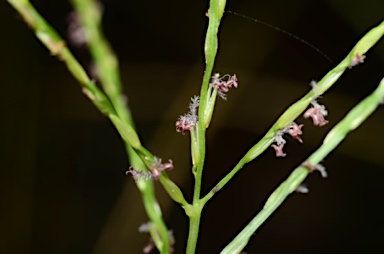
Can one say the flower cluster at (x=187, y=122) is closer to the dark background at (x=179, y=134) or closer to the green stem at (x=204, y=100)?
the green stem at (x=204, y=100)

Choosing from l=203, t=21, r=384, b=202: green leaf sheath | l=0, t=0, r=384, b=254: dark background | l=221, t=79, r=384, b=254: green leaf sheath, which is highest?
l=0, t=0, r=384, b=254: dark background

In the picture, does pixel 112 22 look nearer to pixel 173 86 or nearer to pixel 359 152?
pixel 173 86

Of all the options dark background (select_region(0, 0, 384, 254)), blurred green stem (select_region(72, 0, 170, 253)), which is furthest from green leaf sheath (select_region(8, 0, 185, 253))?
dark background (select_region(0, 0, 384, 254))

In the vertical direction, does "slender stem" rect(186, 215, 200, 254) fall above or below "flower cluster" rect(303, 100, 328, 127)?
below

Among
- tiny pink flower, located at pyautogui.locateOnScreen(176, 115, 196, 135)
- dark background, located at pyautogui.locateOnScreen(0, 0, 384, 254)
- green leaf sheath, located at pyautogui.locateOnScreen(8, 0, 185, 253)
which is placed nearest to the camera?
green leaf sheath, located at pyautogui.locateOnScreen(8, 0, 185, 253)

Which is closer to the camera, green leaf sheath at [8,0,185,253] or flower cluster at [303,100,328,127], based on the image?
green leaf sheath at [8,0,185,253]

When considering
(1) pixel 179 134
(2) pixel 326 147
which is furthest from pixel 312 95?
(1) pixel 179 134

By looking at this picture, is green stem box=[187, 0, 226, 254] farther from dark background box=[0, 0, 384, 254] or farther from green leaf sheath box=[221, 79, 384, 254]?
dark background box=[0, 0, 384, 254]

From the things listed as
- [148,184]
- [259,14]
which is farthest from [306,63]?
[148,184]
